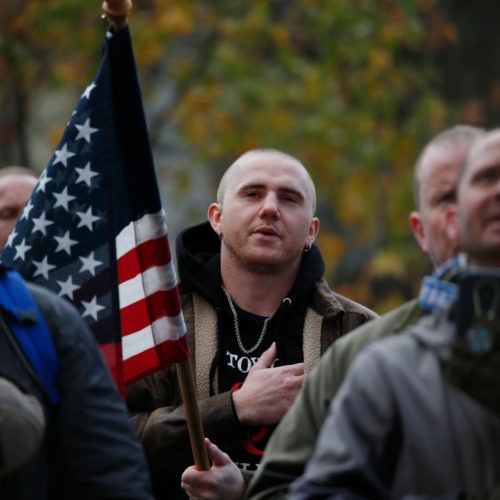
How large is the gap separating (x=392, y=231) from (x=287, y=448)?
44.2 ft

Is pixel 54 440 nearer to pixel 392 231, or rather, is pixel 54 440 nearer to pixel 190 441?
pixel 190 441

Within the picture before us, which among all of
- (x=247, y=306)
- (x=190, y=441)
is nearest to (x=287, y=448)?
(x=190, y=441)

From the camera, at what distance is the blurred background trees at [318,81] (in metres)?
15.3

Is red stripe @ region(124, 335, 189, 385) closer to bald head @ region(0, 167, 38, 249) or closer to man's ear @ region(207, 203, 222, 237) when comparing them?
man's ear @ region(207, 203, 222, 237)

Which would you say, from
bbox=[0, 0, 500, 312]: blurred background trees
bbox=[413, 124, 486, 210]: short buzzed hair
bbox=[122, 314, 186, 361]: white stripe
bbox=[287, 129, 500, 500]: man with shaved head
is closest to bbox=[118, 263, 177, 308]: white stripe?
bbox=[122, 314, 186, 361]: white stripe

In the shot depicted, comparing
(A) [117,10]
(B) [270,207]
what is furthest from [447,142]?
(A) [117,10]

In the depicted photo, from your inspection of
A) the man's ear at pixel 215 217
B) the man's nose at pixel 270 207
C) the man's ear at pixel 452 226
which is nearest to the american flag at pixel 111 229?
the man's nose at pixel 270 207

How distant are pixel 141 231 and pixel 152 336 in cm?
41

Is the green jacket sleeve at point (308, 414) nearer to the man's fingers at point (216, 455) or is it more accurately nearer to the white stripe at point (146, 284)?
the man's fingers at point (216, 455)

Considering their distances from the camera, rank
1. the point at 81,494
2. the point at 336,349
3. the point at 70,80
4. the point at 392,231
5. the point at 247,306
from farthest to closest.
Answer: the point at 392,231 → the point at 70,80 → the point at 247,306 → the point at 336,349 → the point at 81,494

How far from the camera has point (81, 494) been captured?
4.28m

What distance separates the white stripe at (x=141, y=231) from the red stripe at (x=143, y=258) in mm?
18

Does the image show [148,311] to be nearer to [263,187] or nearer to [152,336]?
[152,336]

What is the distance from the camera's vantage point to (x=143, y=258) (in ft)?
18.8
